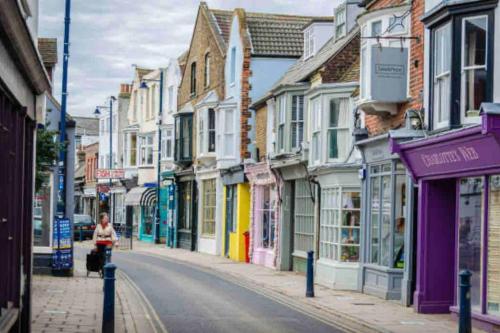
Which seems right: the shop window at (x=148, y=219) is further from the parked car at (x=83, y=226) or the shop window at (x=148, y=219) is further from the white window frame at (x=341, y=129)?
the white window frame at (x=341, y=129)

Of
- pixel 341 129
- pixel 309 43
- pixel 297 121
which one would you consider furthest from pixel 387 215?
pixel 309 43

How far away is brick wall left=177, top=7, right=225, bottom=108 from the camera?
145ft

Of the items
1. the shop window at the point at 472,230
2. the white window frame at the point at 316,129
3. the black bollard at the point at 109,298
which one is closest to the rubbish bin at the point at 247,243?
the white window frame at the point at 316,129

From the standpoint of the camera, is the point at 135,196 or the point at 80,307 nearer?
the point at 80,307

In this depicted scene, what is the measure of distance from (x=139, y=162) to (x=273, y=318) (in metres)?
44.9

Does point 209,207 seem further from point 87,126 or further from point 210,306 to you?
point 87,126

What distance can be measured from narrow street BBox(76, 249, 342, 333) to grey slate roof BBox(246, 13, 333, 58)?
1129cm

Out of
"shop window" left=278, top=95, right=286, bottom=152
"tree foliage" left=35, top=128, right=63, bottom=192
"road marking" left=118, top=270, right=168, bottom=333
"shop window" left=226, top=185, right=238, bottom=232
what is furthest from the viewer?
"shop window" left=226, top=185, right=238, bottom=232

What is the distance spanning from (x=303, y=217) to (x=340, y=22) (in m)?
6.63

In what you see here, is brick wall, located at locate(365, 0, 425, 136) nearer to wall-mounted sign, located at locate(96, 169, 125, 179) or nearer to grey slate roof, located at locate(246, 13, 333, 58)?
grey slate roof, located at locate(246, 13, 333, 58)

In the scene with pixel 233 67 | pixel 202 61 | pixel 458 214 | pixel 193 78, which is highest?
pixel 202 61

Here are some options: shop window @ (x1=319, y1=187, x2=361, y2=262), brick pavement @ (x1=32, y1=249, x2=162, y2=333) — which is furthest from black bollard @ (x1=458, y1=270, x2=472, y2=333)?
shop window @ (x1=319, y1=187, x2=361, y2=262)

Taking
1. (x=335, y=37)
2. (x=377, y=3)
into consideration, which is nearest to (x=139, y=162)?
(x=335, y=37)

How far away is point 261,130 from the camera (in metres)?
38.8
